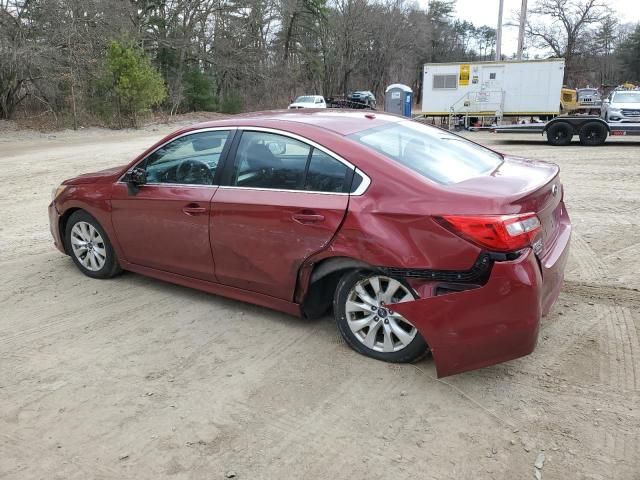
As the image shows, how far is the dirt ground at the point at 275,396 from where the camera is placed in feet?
8.83

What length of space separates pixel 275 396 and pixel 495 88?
25445 mm

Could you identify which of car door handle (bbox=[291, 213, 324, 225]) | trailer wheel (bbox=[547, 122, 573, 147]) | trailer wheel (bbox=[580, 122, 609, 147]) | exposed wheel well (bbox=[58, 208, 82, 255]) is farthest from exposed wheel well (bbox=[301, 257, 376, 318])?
trailer wheel (bbox=[580, 122, 609, 147])

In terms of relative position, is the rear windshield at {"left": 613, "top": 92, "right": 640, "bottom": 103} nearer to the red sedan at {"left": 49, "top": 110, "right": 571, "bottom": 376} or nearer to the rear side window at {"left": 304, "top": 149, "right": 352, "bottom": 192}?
the red sedan at {"left": 49, "top": 110, "right": 571, "bottom": 376}

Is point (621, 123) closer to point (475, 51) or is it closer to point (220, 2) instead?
point (220, 2)

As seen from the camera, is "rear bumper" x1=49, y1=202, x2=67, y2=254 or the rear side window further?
"rear bumper" x1=49, y1=202, x2=67, y2=254

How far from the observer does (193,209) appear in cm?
421

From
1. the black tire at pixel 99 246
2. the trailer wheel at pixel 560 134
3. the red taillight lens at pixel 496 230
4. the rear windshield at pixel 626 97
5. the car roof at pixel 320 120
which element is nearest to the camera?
the red taillight lens at pixel 496 230

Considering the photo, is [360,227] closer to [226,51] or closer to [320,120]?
[320,120]

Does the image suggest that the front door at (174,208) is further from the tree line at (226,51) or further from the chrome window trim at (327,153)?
the tree line at (226,51)

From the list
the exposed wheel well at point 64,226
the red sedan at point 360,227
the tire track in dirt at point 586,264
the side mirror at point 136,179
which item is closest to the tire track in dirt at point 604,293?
the tire track in dirt at point 586,264

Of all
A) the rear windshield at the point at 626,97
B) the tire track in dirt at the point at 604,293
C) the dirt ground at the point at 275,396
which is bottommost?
the dirt ground at the point at 275,396

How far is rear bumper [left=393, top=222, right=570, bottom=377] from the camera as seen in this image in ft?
9.79

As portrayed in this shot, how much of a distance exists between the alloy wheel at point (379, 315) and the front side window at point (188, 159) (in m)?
1.50

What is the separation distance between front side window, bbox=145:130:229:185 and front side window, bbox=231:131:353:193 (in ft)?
0.81
